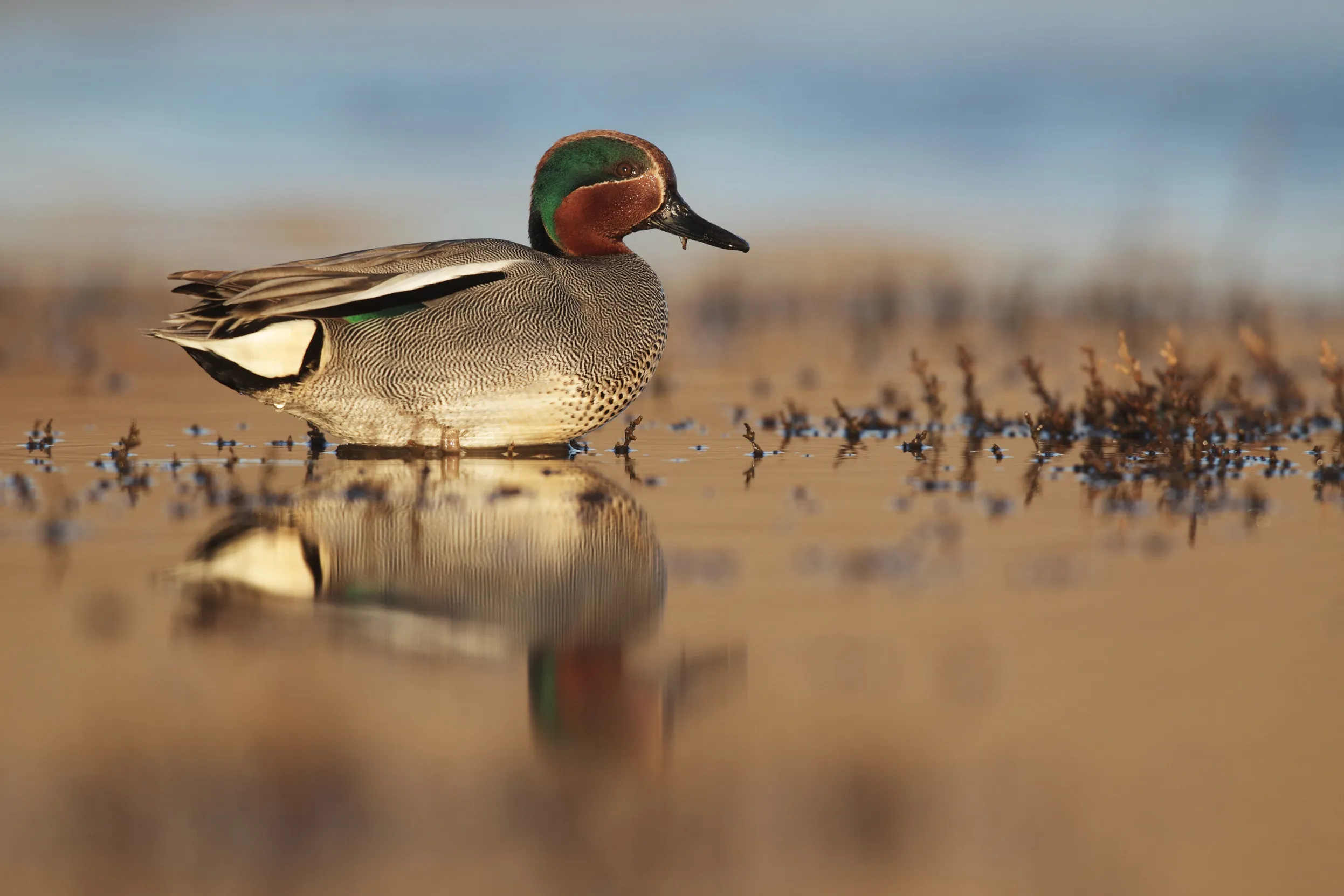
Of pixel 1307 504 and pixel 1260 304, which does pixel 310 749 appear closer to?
pixel 1307 504

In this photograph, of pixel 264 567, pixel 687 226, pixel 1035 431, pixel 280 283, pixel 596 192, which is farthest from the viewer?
pixel 687 226

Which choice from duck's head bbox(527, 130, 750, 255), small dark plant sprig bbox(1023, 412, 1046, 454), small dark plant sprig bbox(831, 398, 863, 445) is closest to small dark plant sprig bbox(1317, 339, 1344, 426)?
small dark plant sprig bbox(1023, 412, 1046, 454)

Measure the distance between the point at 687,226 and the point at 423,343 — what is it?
1640 millimetres

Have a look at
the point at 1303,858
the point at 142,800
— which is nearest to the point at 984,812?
Answer: the point at 1303,858

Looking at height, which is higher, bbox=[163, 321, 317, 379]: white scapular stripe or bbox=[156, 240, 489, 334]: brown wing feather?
bbox=[156, 240, 489, 334]: brown wing feather

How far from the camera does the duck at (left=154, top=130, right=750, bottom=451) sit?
6129 mm

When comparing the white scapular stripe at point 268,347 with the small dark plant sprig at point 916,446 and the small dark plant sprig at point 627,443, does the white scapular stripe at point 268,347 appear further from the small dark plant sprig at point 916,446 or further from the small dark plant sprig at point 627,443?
the small dark plant sprig at point 916,446

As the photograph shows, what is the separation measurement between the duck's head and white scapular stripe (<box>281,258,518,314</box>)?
850 millimetres

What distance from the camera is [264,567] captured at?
408 centimetres

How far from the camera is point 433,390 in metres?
6.20

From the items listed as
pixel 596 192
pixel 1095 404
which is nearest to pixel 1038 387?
pixel 1095 404

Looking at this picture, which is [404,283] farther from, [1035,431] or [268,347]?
[1035,431]

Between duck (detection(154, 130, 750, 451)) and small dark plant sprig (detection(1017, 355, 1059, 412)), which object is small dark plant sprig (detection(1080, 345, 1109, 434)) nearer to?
small dark plant sprig (detection(1017, 355, 1059, 412))

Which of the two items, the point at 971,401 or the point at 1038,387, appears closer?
the point at 1038,387
